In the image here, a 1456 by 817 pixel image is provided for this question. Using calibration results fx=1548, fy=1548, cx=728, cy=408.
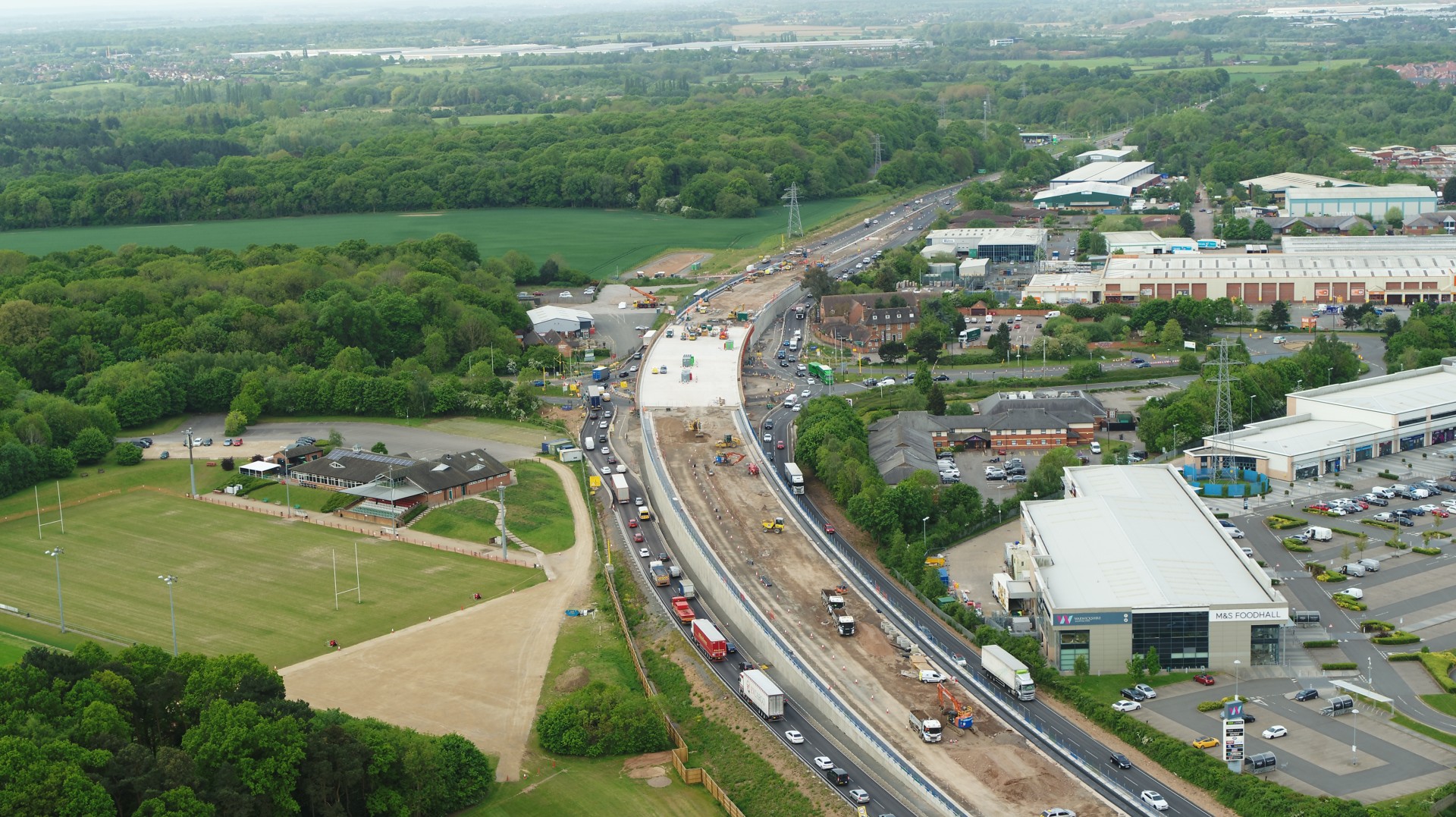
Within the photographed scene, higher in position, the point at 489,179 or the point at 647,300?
the point at 489,179

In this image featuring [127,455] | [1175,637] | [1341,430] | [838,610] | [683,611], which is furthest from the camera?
[127,455]

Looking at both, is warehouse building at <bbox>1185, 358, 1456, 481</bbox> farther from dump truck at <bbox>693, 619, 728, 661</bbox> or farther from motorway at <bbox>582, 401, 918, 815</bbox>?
dump truck at <bbox>693, 619, 728, 661</bbox>

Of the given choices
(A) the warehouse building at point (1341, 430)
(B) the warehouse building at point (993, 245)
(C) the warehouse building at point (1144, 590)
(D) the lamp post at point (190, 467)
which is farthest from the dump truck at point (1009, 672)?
(B) the warehouse building at point (993, 245)

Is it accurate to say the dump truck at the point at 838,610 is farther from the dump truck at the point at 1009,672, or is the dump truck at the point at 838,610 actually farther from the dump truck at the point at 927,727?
the dump truck at the point at 927,727

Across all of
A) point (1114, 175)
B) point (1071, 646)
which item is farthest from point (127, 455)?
point (1114, 175)

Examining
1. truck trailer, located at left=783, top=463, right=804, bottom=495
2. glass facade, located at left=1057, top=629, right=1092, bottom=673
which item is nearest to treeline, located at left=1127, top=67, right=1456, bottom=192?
truck trailer, located at left=783, top=463, right=804, bottom=495

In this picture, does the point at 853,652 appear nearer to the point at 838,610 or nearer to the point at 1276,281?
the point at 838,610
